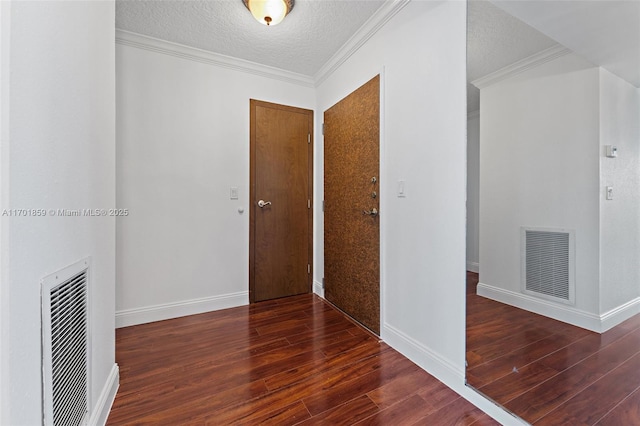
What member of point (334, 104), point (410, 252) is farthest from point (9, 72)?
point (334, 104)

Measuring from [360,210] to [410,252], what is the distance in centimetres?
61

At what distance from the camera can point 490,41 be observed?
1.32 meters

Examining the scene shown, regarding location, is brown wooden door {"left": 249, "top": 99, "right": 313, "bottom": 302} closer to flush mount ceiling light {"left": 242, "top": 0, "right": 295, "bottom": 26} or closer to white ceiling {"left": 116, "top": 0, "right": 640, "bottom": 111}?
white ceiling {"left": 116, "top": 0, "right": 640, "bottom": 111}

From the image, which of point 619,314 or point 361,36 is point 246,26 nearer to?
point 361,36

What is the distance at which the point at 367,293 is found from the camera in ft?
7.00

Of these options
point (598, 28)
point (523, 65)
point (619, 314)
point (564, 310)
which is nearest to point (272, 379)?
point (564, 310)

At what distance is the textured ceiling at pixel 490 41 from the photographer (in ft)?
4.13

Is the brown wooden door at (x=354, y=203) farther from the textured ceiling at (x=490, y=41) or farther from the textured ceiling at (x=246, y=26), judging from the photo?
the textured ceiling at (x=490, y=41)

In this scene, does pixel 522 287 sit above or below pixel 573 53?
below

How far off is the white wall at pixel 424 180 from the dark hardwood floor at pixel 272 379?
19cm

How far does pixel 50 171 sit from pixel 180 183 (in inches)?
67.4

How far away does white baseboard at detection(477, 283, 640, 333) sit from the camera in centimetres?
111

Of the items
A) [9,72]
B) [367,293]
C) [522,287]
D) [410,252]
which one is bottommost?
[367,293]

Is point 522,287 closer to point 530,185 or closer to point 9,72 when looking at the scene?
point 530,185
